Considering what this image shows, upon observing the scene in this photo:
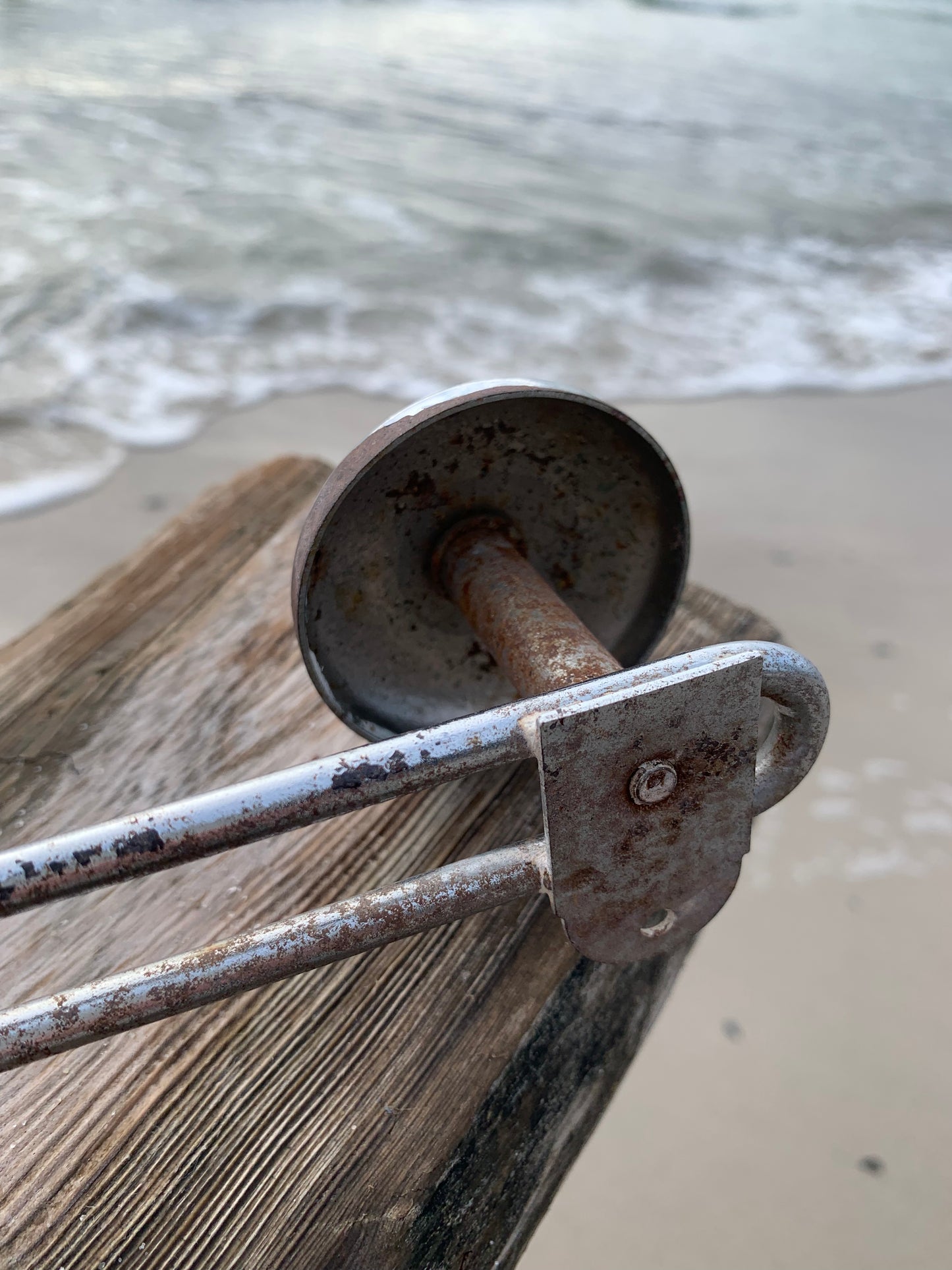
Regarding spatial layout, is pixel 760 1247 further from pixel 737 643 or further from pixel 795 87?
pixel 795 87

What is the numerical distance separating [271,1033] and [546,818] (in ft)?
1.69

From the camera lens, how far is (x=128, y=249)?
5.15 meters

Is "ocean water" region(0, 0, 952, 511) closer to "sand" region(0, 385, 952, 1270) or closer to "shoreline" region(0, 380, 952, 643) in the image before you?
"shoreline" region(0, 380, 952, 643)

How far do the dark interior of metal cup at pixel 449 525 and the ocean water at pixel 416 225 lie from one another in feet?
7.81

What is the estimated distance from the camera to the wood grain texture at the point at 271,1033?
103cm

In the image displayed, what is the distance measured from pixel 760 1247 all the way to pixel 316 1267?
A: 98 cm

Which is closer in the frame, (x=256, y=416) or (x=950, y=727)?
(x=950, y=727)

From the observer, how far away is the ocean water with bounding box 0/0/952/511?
423cm

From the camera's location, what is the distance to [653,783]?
0.93 meters

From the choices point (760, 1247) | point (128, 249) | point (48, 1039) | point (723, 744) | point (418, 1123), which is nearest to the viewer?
point (48, 1039)

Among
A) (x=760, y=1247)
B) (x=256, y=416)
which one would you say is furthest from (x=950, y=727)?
(x=256, y=416)

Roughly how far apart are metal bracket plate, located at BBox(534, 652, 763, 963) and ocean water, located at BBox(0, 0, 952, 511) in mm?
2963

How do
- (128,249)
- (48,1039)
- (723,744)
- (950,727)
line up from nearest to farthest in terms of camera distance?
(48,1039)
(723,744)
(950,727)
(128,249)

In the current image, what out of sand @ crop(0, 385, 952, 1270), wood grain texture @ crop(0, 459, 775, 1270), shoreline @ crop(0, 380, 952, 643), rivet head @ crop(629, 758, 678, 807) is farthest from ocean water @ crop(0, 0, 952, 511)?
rivet head @ crop(629, 758, 678, 807)
